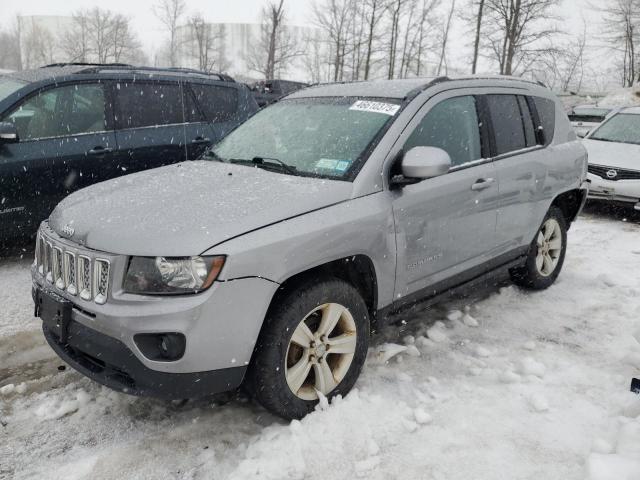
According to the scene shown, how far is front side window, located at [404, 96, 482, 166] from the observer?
132 inches

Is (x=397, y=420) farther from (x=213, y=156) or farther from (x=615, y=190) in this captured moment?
(x=615, y=190)

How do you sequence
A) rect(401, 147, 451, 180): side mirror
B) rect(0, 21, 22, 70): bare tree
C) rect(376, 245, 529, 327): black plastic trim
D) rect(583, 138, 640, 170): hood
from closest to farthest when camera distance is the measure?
1. rect(401, 147, 451, 180): side mirror
2. rect(376, 245, 529, 327): black plastic trim
3. rect(583, 138, 640, 170): hood
4. rect(0, 21, 22, 70): bare tree

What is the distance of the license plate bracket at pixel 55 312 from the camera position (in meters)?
2.55

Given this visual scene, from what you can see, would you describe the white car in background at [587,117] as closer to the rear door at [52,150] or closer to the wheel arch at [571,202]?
the wheel arch at [571,202]

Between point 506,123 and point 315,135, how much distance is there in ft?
5.28

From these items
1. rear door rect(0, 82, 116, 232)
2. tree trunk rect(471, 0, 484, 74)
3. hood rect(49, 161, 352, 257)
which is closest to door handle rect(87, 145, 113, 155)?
rear door rect(0, 82, 116, 232)

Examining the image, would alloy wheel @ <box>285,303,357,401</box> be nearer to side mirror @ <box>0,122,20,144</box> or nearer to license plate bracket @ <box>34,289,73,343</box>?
license plate bracket @ <box>34,289,73,343</box>

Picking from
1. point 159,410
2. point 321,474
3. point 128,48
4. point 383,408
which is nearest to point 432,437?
point 383,408

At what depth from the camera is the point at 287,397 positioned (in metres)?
2.66

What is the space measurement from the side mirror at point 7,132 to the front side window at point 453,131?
3.51 meters

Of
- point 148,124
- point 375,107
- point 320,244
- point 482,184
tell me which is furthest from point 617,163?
point 320,244

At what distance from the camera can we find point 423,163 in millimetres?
2926

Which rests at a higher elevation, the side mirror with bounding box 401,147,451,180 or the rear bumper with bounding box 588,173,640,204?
the side mirror with bounding box 401,147,451,180

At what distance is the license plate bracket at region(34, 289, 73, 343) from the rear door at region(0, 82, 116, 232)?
99.4 inches
